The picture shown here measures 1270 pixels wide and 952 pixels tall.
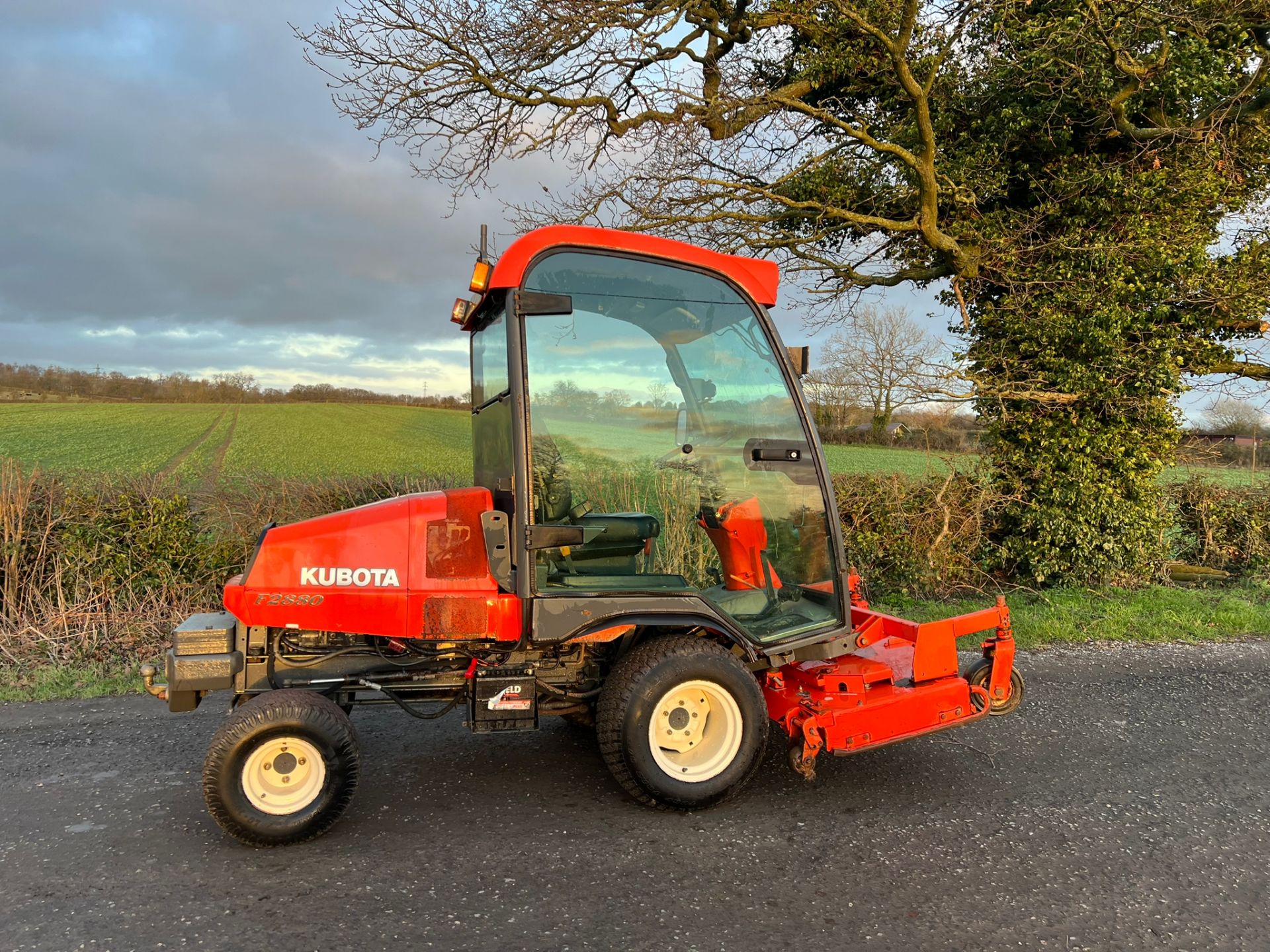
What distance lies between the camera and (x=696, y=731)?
12.0ft

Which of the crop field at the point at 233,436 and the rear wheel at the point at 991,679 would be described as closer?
the rear wheel at the point at 991,679

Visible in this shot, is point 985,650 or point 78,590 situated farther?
point 78,590

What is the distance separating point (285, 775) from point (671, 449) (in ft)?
6.91

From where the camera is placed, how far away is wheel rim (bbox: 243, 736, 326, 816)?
3.25 metres

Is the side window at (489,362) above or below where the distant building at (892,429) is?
above

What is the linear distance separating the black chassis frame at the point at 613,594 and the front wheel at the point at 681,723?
0.16 metres

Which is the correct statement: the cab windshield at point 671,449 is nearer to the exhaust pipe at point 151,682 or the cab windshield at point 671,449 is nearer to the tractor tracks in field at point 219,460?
the exhaust pipe at point 151,682

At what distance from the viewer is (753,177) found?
31.2 feet

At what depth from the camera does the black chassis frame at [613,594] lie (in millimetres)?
3406

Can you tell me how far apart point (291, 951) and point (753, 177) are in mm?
8829

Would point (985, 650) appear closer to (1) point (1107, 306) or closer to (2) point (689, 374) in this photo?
(2) point (689, 374)

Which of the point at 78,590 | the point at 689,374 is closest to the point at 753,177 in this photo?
the point at 689,374

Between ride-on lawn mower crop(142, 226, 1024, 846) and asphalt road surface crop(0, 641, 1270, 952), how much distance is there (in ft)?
0.92

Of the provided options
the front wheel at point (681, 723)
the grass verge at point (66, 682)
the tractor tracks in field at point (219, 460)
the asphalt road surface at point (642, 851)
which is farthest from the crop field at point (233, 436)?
the front wheel at point (681, 723)
